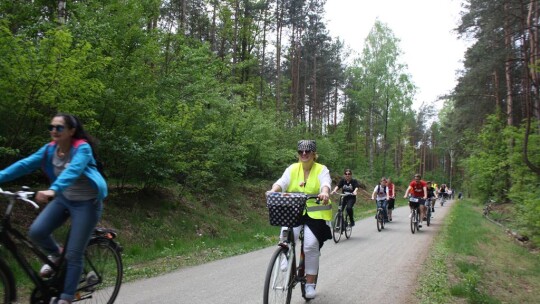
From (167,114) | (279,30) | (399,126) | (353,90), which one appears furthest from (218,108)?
(399,126)

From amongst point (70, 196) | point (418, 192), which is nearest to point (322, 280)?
point (70, 196)

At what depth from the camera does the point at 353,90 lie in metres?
42.0

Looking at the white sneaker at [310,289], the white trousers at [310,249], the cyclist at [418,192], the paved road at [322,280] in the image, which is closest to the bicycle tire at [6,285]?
the paved road at [322,280]

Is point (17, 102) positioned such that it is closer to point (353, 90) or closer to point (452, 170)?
point (353, 90)

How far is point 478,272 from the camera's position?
26.8 ft

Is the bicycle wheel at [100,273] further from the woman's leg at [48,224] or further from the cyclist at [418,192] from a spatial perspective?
the cyclist at [418,192]

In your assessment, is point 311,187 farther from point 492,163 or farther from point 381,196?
point 492,163

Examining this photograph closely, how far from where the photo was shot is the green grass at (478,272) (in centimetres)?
628

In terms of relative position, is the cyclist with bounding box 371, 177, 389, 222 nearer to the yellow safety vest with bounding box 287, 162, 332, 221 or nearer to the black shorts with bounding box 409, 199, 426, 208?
the black shorts with bounding box 409, 199, 426, 208

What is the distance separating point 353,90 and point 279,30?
1326 cm

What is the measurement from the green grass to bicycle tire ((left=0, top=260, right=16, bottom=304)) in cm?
506

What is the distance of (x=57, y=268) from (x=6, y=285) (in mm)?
479

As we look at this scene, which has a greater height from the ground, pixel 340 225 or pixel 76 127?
pixel 76 127

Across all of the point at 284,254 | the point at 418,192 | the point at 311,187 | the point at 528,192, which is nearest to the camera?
the point at 284,254
